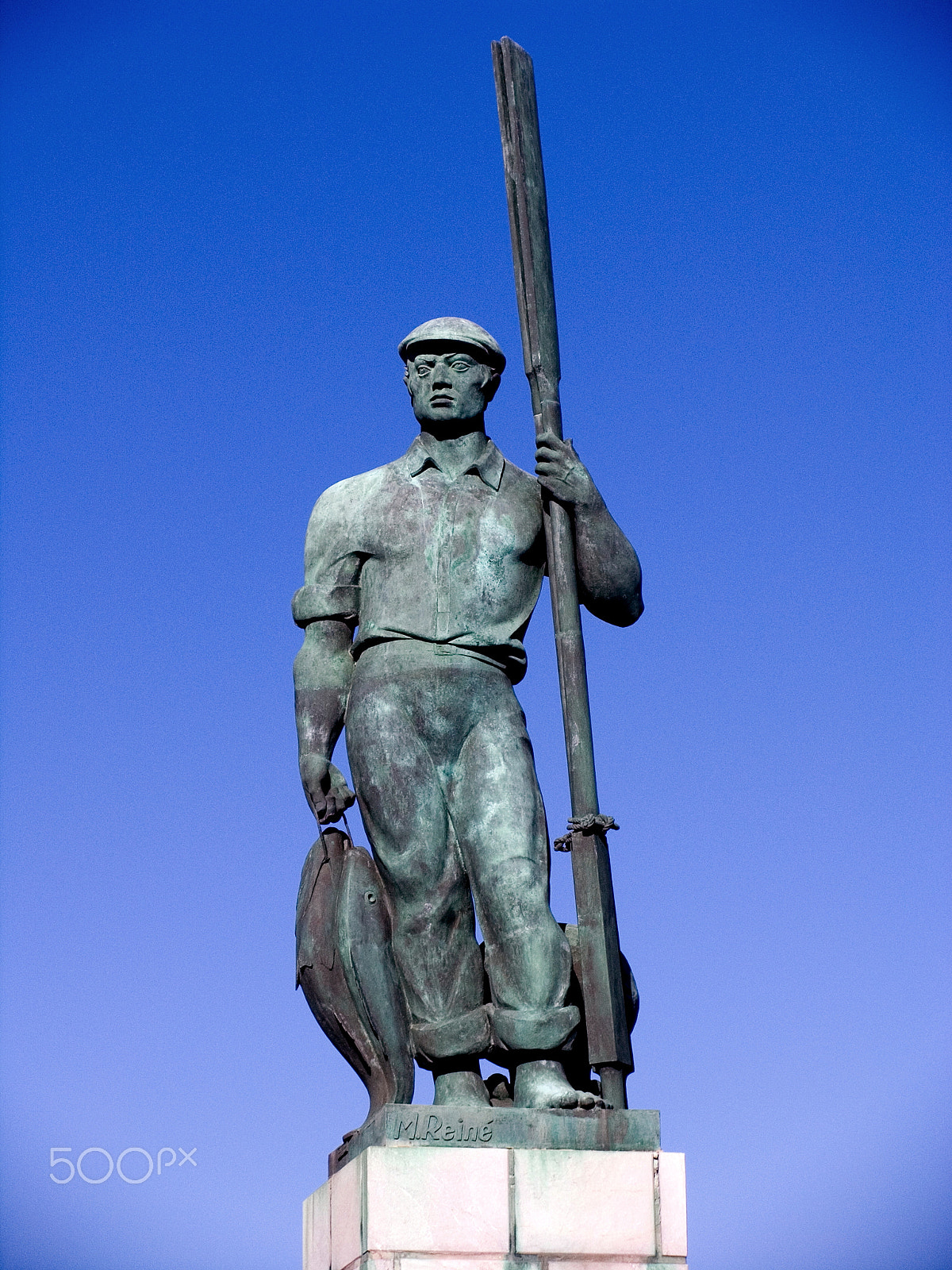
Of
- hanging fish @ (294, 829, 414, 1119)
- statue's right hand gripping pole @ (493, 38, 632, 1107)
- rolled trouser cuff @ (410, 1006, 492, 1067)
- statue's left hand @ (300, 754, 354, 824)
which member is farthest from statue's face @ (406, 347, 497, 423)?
rolled trouser cuff @ (410, 1006, 492, 1067)

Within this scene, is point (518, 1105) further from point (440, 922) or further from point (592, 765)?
point (592, 765)

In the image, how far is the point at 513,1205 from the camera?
27.3 feet

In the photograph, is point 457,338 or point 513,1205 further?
point 457,338

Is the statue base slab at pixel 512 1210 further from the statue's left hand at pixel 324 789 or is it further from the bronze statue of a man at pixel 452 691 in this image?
the statue's left hand at pixel 324 789

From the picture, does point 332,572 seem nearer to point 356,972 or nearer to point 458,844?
point 458,844

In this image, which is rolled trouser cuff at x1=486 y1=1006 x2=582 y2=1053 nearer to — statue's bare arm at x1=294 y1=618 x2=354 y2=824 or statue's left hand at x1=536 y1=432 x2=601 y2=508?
statue's bare arm at x1=294 y1=618 x2=354 y2=824

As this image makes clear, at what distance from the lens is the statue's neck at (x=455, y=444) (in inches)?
388

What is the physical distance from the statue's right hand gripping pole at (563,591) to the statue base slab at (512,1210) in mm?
405

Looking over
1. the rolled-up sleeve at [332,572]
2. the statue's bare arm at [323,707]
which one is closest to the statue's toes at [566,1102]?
the statue's bare arm at [323,707]

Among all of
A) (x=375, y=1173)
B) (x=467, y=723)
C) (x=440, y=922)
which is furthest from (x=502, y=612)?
(x=375, y=1173)

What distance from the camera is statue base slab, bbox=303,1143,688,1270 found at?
324 inches

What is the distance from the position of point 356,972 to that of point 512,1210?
4.45 feet

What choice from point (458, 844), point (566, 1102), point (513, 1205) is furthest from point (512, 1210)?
point (458, 844)

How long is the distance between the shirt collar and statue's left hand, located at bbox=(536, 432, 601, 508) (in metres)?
0.26
